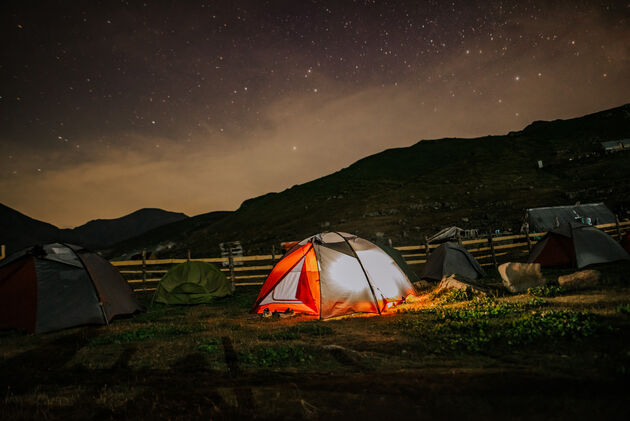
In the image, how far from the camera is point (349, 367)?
4559 mm

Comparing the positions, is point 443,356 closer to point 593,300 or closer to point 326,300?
point 326,300

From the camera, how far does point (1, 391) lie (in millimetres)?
4285

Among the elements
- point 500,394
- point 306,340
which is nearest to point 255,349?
point 306,340

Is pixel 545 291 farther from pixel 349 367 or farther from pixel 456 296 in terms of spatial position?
pixel 349 367

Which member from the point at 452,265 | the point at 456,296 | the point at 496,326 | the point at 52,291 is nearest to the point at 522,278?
the point at 456,296

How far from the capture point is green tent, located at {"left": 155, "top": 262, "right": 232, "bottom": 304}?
1227 cm

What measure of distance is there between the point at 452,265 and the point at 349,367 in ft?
34.8

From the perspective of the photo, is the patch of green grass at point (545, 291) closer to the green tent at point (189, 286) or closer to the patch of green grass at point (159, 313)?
the patch of green grass at point (159, 313)

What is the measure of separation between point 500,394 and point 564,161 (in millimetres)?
71786

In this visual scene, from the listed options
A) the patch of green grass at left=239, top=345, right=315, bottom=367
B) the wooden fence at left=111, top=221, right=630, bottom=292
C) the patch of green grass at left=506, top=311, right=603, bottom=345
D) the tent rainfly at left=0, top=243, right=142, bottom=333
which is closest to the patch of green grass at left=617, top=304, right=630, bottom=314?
the patch of green grass at left=506, top=311, right=603, bottom=345

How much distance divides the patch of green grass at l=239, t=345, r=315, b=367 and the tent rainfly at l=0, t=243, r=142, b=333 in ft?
18.6

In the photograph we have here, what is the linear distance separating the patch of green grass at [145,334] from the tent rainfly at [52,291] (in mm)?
1784

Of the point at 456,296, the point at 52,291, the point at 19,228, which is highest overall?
the point at 19,228

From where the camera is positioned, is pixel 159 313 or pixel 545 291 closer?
pixel 545 291
